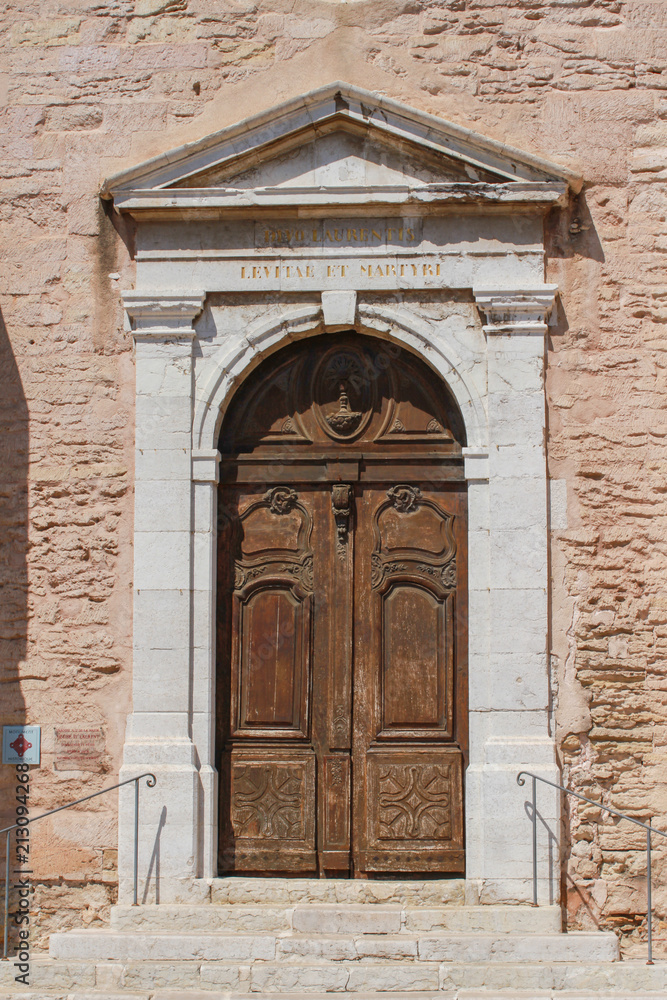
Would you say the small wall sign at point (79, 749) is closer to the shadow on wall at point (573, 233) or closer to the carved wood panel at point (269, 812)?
the carved wood panel at point (269, 812)

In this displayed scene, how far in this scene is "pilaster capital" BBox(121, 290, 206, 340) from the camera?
641 centimetres

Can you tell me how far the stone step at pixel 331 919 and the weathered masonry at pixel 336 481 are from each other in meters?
0.38

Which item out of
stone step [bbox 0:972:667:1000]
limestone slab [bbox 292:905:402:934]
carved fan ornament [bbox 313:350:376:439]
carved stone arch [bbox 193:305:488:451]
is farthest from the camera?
carved fan ornament [bbox 313:350:376:439]

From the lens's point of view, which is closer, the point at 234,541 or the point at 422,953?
the point at 422,953

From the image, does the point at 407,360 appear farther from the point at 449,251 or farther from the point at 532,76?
the point at 532,76

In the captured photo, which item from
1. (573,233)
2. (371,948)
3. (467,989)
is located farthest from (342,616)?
(573,233)

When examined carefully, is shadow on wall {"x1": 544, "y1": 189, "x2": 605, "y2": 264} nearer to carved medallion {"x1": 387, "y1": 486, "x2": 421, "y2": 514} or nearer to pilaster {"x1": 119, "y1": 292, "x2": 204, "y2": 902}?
carved medallion {"x1": 387, "y1": 486, "x2": 421, "y2": 514}

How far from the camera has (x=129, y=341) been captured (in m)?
6.49

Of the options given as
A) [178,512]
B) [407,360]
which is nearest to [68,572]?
[178,512]

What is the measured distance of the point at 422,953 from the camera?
551 centimetres

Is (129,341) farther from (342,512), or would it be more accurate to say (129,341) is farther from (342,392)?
(342,512)

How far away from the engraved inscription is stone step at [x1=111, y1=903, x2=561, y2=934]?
18.5 inches

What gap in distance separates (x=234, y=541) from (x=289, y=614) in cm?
54

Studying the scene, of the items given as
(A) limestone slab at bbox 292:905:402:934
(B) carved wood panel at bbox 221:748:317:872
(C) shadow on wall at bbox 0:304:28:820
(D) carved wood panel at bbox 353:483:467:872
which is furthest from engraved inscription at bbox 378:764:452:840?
(C) shadow on wall at bbox 0:304:28:820
